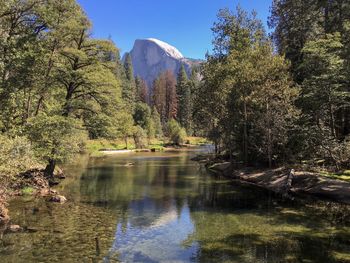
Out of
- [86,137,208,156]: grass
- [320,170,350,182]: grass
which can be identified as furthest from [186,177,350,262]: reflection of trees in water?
[86,137,208,156]: grass

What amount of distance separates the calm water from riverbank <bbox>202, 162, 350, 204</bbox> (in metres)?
1.58

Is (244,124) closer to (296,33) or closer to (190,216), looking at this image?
(296,33)

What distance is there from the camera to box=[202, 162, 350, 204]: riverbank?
24719 mm

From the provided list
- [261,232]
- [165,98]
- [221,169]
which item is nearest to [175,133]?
[165,98]

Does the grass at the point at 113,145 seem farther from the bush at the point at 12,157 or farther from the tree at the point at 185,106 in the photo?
the bush at the point at 12,157

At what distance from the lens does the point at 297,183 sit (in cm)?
2947

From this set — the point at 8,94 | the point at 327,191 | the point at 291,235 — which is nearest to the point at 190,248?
the point at 291,235

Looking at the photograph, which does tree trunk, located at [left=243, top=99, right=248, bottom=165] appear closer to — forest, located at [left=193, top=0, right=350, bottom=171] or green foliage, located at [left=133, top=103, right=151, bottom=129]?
forest, located at [left=193, top=0, right=350, bottom=171]

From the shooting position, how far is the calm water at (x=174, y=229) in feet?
46.2

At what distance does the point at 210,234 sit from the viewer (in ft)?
56.4

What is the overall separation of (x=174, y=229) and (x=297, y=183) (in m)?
15.1

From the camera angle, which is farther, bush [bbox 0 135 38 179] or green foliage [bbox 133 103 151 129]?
green foliage [bbox 133 103 151 129]

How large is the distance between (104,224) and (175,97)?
421 feet

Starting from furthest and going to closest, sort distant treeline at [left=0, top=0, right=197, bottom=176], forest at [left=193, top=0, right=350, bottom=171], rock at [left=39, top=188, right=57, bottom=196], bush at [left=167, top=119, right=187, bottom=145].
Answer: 1. bush at [left=167, top=119, right=187, bottom=145]
2. forest at [left=193, top=0, right=350, bottom=171]
3. rock at [left=39, top=188, right=57, bottom=196]
4. distant treeline at [left=0, top=0, right=197, bottom=176]
